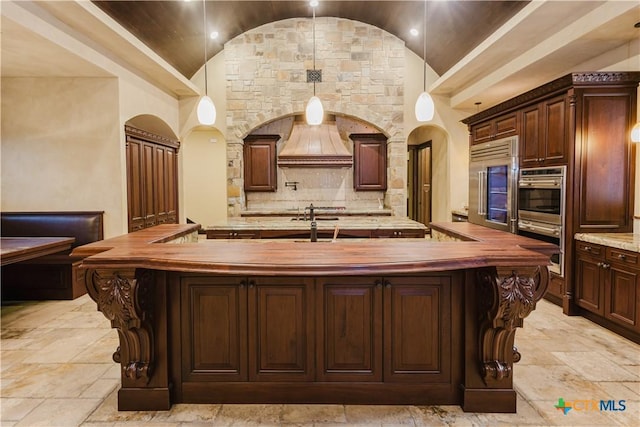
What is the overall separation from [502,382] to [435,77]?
6.21 metres

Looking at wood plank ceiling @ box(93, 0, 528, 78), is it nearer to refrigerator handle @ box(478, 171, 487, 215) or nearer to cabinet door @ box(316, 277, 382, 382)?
refrigerator handle @ box(478, 171, 487, 215)

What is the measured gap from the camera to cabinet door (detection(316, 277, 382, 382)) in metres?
2.32

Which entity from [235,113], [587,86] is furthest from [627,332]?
[235,113]

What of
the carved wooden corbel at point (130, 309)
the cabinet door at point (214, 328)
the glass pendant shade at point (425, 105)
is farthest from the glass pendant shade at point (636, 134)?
the carved wooden corbel at point (130, 309)

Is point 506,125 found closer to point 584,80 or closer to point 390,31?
point 584,80

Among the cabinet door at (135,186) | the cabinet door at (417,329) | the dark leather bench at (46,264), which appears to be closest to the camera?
the cabinet door at (417,329)

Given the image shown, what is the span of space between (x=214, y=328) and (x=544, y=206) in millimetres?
3668

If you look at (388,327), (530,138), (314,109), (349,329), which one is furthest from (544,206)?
(349,329)

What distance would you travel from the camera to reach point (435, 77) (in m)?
7.24

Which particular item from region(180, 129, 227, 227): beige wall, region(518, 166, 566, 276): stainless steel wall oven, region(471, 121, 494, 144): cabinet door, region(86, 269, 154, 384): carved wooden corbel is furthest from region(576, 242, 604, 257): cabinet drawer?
region(180, 129, 227, 227): beige wall

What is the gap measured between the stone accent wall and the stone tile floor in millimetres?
4694

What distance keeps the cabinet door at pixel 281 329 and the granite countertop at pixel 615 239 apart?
276cm

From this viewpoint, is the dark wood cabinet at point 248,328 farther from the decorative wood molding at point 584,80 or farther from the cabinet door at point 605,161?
the decorative wood molding at point 584,80

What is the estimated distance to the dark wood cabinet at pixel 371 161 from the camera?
7.71 m
